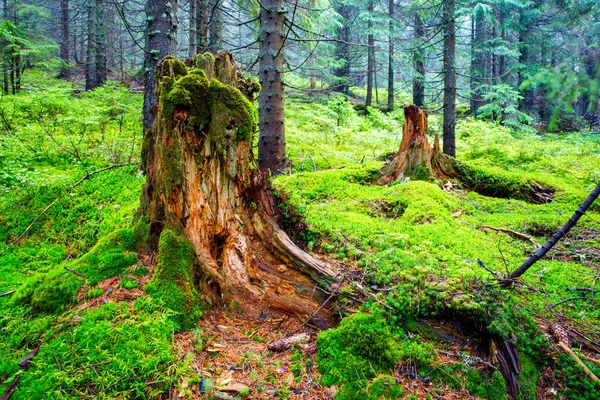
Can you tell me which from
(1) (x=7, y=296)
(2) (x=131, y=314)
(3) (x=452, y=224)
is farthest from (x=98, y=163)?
(3) (x=452, y=224)

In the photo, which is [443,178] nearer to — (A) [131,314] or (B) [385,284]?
(B) [385,284]

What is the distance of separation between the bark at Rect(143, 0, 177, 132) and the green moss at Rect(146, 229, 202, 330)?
407cm

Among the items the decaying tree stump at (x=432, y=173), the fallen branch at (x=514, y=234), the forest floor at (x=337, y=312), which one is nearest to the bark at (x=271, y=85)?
the forest floor at (x=337, y=312)

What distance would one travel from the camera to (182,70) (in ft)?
10.8

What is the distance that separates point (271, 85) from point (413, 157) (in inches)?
116

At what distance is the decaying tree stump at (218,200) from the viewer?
299 centimetres

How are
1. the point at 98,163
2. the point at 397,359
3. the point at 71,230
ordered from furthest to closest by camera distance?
the point at 98,163
the point at 71,230
the point at 397,359

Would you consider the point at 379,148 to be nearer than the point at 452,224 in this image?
No

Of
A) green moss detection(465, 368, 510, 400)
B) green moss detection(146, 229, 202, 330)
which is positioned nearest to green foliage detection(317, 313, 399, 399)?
green moss detection(465, 368, 510, 400)

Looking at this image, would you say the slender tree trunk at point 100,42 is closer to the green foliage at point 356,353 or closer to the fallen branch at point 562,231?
the green foliage at point 356,353

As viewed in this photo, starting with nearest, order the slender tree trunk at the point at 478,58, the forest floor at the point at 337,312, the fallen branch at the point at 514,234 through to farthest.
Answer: the forest floor at the point at 337,312
the fallen branch at the point at 514,234
the slender tree trunk at the point at 478,58

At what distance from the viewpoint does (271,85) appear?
6.10 m

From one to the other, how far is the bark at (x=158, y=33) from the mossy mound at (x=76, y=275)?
11.9 ft

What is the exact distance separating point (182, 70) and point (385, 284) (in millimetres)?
2742
